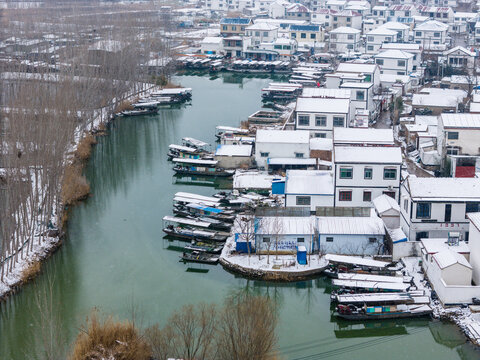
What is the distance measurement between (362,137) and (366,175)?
1.68 metres

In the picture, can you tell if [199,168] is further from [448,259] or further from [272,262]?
[448,259]

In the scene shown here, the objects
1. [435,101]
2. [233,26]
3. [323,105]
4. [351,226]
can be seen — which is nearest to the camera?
[351,226]

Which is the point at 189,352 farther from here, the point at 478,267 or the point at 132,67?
the point at 132,67

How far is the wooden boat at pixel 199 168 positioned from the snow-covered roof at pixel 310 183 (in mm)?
2765

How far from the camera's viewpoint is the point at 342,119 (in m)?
15.9

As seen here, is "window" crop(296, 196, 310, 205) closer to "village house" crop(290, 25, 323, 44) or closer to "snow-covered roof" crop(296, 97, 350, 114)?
"snow-covered roof" crop(296, 97, 350, 114)

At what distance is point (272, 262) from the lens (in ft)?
34.1

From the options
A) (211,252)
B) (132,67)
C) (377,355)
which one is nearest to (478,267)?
(377,355)

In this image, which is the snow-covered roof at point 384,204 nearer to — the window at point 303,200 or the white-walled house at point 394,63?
the window at point 303,200

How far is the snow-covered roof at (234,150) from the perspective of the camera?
15.6 meters

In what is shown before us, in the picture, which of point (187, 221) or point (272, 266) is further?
point (187, 221)

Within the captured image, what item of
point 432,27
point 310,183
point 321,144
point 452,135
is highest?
point 432,27

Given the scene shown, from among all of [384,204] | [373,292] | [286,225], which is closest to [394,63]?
[384,204]

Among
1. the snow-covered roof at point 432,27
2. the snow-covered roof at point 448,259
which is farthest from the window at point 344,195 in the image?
the snow-covered roof at point 432,27
